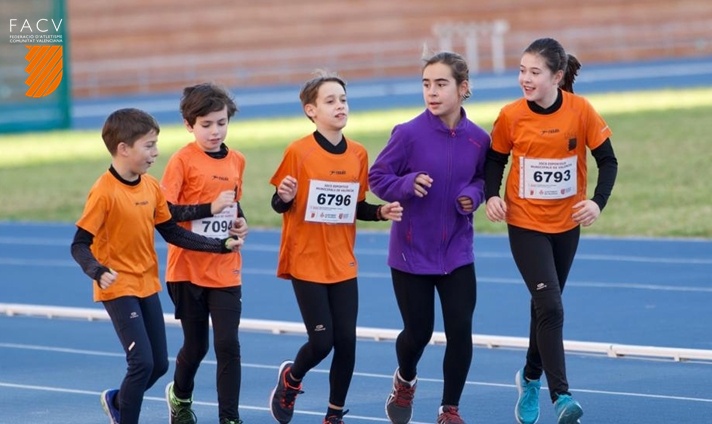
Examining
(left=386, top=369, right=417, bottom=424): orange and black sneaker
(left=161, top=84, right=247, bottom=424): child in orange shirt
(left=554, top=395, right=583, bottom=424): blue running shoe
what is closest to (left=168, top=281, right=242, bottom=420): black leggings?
(left=161, top=84, right=247, bottom=424): child in orange shirt

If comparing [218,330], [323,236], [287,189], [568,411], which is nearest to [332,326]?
[323,236]

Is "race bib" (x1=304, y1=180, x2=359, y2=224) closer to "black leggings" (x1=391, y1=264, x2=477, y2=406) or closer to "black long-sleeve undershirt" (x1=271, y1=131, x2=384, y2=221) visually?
"black long-sleeve undershirt" (x1=271, y1=131, x2=384, y2=221)

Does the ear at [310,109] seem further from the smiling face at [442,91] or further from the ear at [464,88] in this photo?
the ear at [464,88]

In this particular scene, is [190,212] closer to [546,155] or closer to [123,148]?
[123,148]

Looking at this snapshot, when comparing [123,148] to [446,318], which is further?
[446,318]

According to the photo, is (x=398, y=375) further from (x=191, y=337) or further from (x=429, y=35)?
(x=429, y=35)

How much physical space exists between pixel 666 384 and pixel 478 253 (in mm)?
5589

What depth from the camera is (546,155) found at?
259 inches

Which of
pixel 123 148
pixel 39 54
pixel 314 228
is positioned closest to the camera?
pixel 123 148

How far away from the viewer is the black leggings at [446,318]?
6.58 meters

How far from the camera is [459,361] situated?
660cm

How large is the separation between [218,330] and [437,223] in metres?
1.13

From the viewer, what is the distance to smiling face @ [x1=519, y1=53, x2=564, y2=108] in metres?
6.54

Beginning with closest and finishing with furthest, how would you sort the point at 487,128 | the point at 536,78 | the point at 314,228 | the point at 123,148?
the point at 123,148 → the point at 536,78 → the point at 314,228 → the point at 487,128
